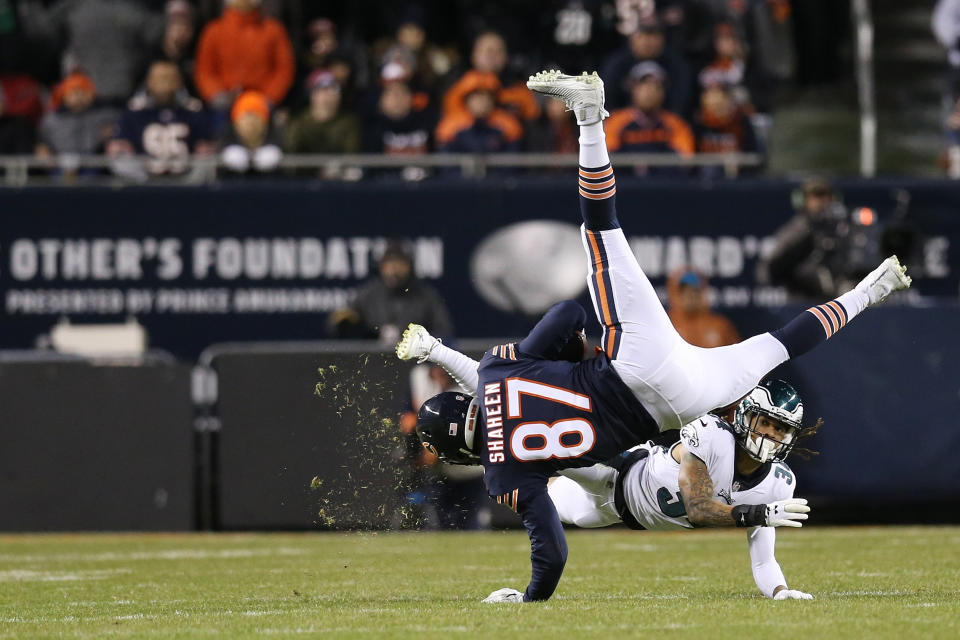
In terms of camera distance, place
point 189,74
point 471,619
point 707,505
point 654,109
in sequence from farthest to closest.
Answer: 1. point 189,74
2. point 654,109
3. point 707,505
4. point 471,619

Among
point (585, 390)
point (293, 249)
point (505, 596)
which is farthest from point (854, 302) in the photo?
point (293, 249)

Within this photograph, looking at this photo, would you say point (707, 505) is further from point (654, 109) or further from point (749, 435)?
point (654, 109)

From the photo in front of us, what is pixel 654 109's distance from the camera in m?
13.7

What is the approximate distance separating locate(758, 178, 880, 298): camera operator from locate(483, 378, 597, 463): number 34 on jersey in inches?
235

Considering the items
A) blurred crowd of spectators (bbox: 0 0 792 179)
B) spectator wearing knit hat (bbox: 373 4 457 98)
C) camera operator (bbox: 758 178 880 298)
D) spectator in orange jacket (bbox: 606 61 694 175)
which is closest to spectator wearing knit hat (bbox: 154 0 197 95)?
blurred crowd of spectators (bbox: 0 0 792 179)

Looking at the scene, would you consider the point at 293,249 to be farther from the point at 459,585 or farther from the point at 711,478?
the point at 711,478

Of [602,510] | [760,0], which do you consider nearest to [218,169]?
[760,0]

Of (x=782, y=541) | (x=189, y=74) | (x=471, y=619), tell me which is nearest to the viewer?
(x=471, y=619)

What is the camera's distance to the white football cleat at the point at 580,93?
6.83 m

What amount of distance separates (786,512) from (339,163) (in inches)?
313

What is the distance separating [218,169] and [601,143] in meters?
7.62

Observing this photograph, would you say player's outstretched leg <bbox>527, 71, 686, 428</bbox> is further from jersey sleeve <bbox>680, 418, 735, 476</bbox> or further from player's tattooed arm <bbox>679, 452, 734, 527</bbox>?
player's tattooed arm <bbox>679, 452, 734, 527</bbox>

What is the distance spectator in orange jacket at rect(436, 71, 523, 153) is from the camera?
13891mm

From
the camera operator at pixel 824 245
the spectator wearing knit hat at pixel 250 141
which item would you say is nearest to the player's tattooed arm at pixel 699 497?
the camera operator at pixel 824 245
